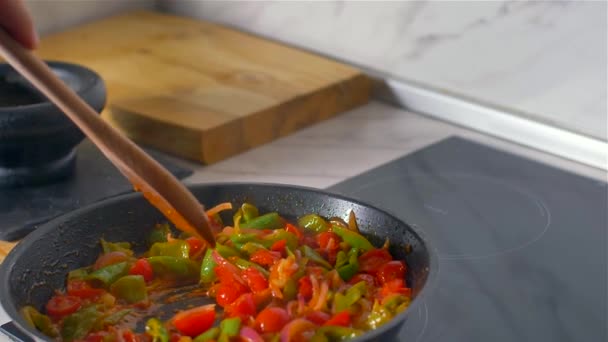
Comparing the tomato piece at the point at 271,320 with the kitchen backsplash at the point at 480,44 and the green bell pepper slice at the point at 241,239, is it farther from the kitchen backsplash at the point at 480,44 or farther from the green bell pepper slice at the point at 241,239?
the kitchen backsplash at the point at 480,44

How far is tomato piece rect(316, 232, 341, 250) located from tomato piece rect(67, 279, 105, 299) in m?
0.22

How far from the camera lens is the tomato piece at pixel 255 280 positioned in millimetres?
910

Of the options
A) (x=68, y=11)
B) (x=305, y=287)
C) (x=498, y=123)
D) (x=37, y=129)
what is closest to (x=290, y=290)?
(x=305, y=287)

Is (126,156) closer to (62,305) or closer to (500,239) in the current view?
(62,305)

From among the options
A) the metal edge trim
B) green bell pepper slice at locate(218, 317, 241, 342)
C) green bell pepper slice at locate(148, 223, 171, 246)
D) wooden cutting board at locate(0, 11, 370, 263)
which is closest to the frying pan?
green bell pepper slice at locate(148, 223, 171, 246)

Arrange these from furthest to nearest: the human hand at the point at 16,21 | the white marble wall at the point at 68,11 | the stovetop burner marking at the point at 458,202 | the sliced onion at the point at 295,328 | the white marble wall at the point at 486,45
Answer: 1. the white marble wall at the point at 68,11
2. the white marble wall at the point at 486,45
3. the stovetop burner marking at the point at 458,202
4. the human hand at the point at 16,21
5. the sliced onion at the point at 295,328

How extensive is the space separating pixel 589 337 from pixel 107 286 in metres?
0.46

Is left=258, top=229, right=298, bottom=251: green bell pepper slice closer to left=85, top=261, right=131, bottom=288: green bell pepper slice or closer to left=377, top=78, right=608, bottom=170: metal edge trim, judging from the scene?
left=85, top=261, right=131, bottom=288: green bell pepper slice

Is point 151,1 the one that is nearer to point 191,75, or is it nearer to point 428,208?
point 191,75

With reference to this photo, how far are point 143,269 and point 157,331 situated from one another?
120mm

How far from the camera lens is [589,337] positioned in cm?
95

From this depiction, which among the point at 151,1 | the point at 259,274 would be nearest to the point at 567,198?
the point at 259,274

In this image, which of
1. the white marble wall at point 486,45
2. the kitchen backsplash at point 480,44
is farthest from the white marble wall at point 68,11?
the white marble wall at point 486,45

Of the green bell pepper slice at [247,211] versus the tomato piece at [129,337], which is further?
the green bell pepper slice at [247,211]
